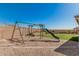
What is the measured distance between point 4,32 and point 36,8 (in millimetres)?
622

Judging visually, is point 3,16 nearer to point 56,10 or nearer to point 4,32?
point 4,32

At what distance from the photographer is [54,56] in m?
8.62

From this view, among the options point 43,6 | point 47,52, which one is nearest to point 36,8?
point 43,6

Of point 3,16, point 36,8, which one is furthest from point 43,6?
point 3,16

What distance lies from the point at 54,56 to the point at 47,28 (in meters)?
0.45

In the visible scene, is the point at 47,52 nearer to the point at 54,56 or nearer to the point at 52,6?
the point at 54,56

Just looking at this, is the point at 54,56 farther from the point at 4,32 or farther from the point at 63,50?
the point at 4,32

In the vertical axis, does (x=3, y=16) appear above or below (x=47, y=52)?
above

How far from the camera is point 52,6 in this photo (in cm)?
857

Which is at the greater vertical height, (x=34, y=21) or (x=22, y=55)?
(x=34, y=21)

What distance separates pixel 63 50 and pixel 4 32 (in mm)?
960

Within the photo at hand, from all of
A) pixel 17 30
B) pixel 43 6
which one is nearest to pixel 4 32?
pixel 17 30

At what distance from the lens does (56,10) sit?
8.59 m

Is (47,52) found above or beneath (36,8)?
beneath
